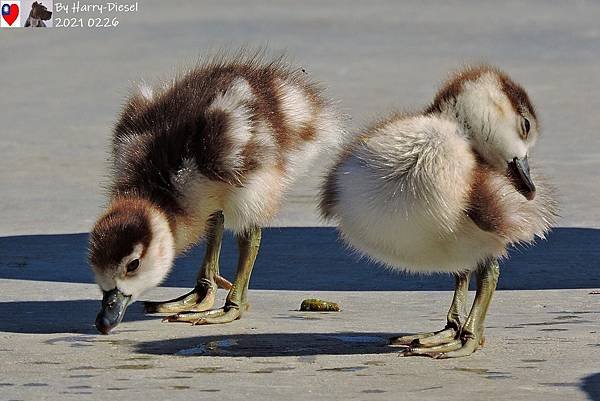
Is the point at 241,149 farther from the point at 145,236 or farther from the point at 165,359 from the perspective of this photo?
the point at 165,359

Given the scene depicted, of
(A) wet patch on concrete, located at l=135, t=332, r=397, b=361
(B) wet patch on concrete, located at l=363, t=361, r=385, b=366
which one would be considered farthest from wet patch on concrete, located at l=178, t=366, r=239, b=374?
(B) wet patch on concrete, located at l=363, t=361, r=385, b=366

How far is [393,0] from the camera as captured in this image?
1878 cm

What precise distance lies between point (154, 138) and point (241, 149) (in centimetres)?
36

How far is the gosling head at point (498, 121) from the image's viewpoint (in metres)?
5.48

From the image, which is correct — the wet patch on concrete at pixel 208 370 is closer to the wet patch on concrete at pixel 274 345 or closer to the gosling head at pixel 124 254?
the wet patch on concrete at pixel 274 345

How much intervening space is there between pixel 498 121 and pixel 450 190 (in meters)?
0.34

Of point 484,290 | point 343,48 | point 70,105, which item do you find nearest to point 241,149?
point 484,290

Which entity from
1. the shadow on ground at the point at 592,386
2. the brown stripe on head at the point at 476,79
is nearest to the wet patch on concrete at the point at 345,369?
the shadow on ground at the point at 592,386

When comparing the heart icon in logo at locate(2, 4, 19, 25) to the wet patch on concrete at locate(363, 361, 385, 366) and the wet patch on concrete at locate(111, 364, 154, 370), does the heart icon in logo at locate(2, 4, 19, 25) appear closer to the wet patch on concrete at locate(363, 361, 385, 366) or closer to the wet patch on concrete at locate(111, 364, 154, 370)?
the wet patch on concrete at locate(111, 364, 154, 370)

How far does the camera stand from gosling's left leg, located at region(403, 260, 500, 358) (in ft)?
18.0

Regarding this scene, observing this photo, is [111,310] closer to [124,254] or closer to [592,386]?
[124,254]

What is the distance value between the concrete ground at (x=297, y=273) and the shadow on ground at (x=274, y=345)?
15 millimetres

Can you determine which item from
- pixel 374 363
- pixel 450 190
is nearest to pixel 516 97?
pixel 450 190

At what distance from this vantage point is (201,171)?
597 cm
